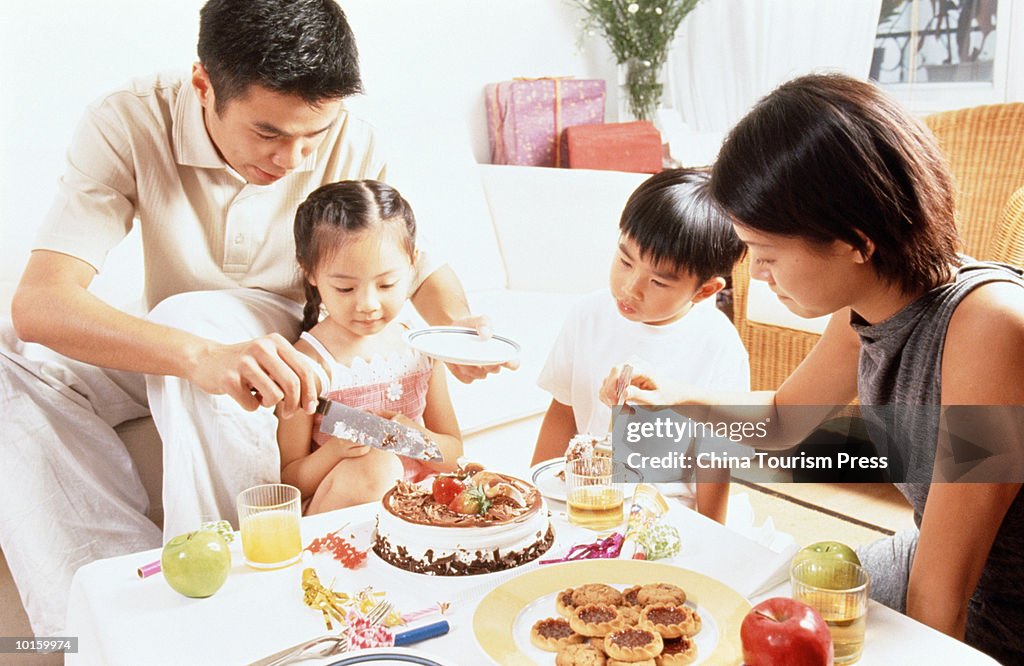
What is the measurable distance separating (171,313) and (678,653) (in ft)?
3.95

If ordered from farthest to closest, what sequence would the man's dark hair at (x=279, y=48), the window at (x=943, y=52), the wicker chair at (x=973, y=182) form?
1. the window at (x=943, y=52)
2. the wicker chair at (x=973, y=182)
3. the man's dark hair at (x=279, y=48)

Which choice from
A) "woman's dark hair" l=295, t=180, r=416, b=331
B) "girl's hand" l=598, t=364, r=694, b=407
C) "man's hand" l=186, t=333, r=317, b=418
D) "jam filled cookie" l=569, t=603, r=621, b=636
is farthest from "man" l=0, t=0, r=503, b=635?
"jam filled cookie" l=569, t=603, r=621, b=636

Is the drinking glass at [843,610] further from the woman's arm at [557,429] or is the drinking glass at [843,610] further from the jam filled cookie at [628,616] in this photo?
the woman's arm at [557,429]

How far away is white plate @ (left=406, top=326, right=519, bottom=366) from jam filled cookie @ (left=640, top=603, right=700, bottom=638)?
0.60 meters

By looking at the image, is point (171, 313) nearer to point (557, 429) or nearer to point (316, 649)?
point (557, 429)

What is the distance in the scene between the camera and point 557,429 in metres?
2.13

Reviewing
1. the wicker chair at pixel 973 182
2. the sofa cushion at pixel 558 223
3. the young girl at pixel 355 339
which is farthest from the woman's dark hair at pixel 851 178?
the sofa cushion at pixel 558 223

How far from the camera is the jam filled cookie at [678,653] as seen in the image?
1047 millimetres

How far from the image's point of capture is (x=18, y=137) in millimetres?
2766

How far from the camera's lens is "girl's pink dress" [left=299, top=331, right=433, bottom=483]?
1.94 meters

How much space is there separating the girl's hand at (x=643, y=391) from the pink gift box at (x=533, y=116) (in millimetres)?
2418

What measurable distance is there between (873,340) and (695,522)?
0.38 meters

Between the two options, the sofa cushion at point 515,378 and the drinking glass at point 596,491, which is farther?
the sofa cushion at point 515,378

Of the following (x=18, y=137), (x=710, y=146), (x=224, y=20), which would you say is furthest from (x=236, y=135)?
(x=710, y=146)
